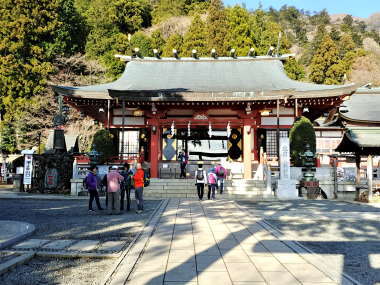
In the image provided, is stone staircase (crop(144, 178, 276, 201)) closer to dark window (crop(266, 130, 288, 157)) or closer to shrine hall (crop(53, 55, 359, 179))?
shrine hall (crop(53, 55, 359, 179))

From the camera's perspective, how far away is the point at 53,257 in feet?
18.3

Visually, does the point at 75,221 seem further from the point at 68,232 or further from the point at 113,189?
the point at 113,189

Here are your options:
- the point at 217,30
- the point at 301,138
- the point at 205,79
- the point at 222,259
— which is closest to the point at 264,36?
the point at 217,30

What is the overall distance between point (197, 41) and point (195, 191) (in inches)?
1285

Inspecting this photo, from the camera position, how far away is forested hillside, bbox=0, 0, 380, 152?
34.0 metres

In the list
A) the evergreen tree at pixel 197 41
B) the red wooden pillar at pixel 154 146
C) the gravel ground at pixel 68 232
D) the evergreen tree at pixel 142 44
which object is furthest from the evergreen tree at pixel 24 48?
the gravel ground at pixel 68 232

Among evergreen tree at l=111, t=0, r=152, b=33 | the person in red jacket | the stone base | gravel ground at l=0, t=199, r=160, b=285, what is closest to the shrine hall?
the stone base

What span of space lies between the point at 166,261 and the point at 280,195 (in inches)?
446

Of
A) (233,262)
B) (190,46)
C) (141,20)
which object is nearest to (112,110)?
(233,262)

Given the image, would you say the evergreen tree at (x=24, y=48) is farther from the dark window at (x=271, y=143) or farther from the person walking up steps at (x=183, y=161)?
the dark window at (x=271, y=143)

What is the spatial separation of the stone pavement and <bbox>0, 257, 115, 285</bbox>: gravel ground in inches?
23.0

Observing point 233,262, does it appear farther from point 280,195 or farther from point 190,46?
point 190,46

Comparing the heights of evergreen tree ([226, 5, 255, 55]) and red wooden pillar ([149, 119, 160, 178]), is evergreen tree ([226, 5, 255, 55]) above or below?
above

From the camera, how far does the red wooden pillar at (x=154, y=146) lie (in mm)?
18688
